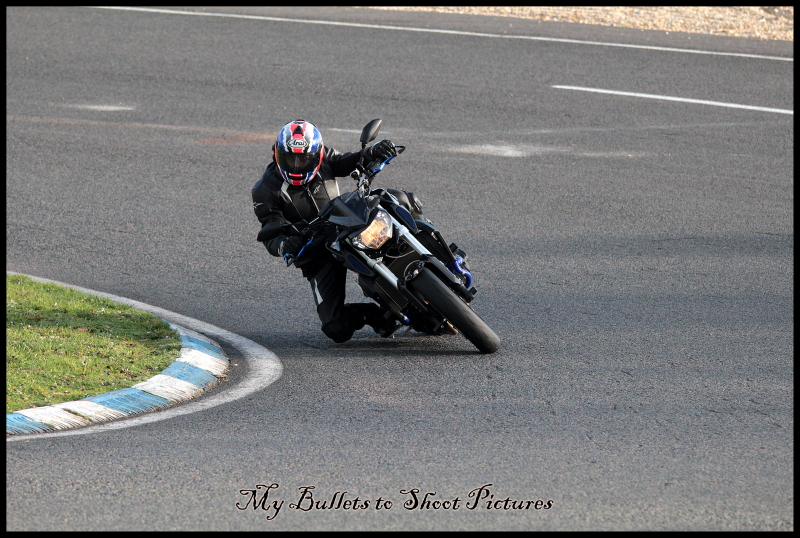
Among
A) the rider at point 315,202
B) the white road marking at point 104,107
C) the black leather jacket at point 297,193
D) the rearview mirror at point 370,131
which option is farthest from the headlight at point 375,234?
the white road marking at point 104,107

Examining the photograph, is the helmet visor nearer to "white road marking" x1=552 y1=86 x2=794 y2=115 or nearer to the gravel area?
"white road marking" x1=552 y1=86 x2=794 y2=115

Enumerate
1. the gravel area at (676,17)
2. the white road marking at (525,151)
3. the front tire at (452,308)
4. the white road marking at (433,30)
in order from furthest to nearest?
the gravel area at (676,17), the white road marking at (433,30), the white road marking at (525,151), the front tire at (452,308)

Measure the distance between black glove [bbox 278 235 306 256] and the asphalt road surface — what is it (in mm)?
754

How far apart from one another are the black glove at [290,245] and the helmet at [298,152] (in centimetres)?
56

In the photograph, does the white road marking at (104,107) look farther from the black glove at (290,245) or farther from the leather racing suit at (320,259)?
the black glove at (290,245)

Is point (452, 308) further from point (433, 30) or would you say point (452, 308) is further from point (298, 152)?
point (433, 30)

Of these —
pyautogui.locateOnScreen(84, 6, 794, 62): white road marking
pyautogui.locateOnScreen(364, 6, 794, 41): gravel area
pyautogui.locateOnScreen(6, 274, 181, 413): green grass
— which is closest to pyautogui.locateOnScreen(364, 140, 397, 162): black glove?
pyautogui.locateOnScreen(6, 274, 181, 413): green grass

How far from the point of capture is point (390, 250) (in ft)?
24.3

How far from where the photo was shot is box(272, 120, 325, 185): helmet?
7527 mm

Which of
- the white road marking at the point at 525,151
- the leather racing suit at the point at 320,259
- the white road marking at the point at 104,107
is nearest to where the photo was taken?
the leather racing suit at the point at 320,259

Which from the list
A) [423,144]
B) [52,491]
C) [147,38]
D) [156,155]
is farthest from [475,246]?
[147,38]

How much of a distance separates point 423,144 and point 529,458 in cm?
793

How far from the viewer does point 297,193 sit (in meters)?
7.86

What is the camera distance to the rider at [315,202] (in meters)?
7.54
